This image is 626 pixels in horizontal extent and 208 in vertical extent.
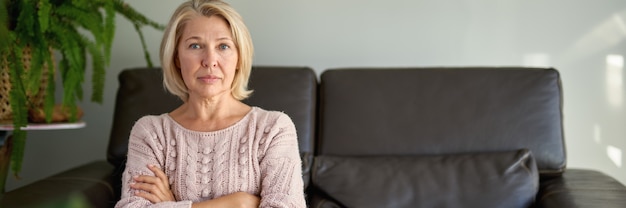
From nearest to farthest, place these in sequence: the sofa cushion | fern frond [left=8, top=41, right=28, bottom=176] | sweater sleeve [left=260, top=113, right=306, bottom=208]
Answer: sweater sleeve [left=260, top=113, right=306, bottom=208] → the sofa cushion → fern frond [left=8, top=41, right=28, bottom=176]

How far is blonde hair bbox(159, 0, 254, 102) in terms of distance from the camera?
1.47 metres

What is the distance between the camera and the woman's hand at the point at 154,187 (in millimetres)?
1412

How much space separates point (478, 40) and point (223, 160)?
1.14 metres

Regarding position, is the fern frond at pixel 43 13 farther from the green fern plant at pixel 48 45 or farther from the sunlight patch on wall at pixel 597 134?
the sunlight patch on wall at pixel 597 134

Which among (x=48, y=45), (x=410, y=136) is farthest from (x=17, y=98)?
(x=410, y=136)

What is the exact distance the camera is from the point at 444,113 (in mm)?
1833

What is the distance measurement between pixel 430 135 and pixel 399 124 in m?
0.10

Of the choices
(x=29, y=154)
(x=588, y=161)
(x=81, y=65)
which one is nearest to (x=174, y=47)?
(x=81, y=65)

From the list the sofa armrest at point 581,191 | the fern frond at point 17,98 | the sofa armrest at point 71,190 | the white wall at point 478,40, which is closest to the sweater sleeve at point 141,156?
the sofa armrest at point 71,190

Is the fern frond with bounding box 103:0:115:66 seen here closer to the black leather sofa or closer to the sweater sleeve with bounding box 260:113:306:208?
the black leather sofa

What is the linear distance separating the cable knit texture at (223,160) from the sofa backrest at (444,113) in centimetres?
38

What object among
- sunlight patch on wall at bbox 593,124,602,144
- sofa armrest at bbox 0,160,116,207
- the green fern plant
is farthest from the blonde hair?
sunlight patch on wall at bbox 593,124,602,144

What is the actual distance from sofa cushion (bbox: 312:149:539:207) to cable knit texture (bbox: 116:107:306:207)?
0.27 m

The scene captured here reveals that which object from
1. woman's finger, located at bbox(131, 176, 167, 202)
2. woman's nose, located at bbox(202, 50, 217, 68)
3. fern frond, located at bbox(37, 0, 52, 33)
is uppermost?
fern frond, located at bbox(37, 0, 52, 33)
